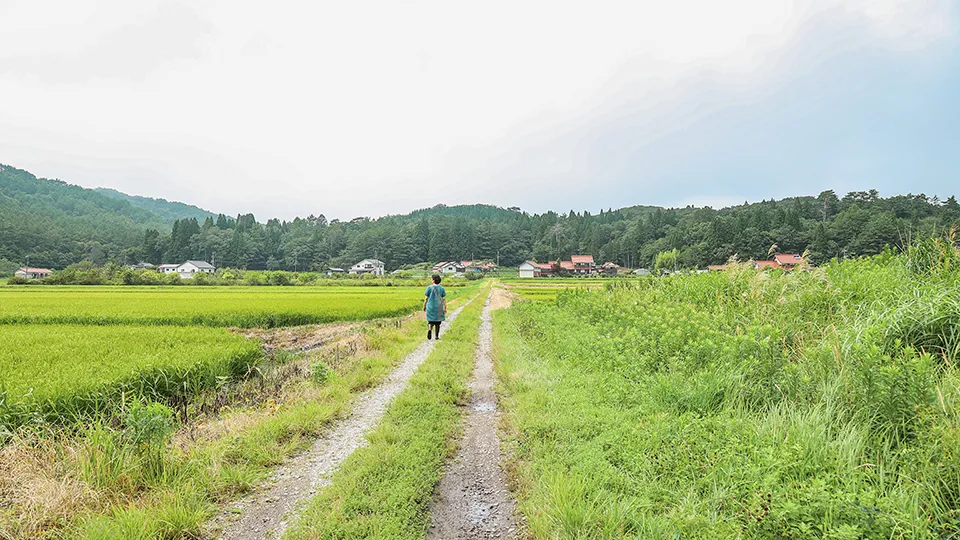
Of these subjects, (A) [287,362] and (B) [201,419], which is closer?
(B) [201,419]

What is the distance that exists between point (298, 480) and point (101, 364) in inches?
319

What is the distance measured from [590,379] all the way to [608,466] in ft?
10.4

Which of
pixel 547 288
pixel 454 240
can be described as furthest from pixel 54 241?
pixel 547 288

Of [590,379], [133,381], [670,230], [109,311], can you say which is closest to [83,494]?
[133,381]

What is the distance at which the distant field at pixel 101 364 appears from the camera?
707 centimetres

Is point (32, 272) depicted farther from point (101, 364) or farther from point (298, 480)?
point (298, 480)

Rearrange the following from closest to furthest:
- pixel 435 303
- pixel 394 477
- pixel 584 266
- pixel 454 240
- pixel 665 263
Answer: pixel 394 477 < pixel 435 303 < pixel 665 263 < pixel 584 266 < pixel 454 240

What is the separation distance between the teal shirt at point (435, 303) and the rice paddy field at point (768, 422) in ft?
19.2

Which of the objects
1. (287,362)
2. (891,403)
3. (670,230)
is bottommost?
(287,362)

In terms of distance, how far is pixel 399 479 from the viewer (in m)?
4.71

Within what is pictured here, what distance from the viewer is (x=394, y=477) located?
4762 millimetres

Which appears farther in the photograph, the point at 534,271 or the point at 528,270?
the point at 528,270

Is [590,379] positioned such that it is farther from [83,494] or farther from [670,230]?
[670,230]

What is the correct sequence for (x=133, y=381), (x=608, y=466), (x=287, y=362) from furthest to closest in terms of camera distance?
(x=287, y=362) → (x=133, y=381) → (x=608, y=466)
